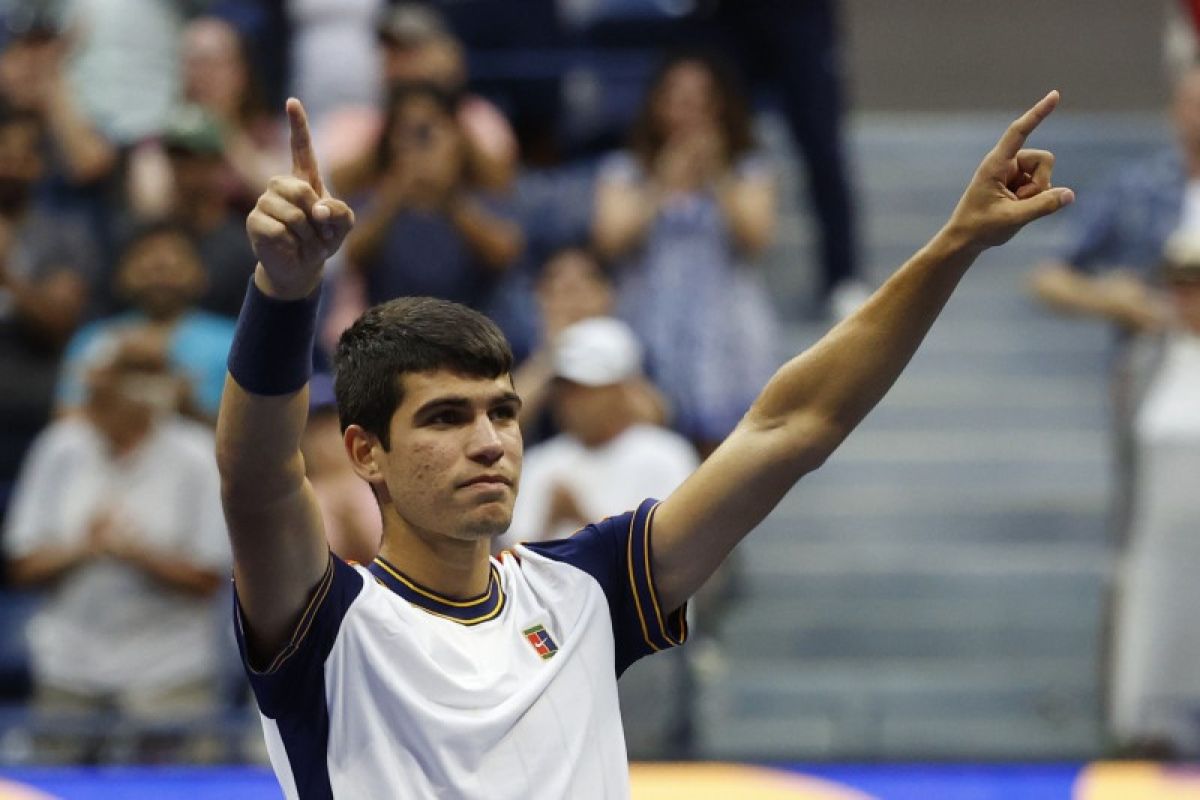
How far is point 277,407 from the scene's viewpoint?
8.69 ft

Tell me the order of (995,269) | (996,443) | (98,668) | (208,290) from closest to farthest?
1. (98,668)
2. (208,290)
3. (996,443)
4. (995,269)

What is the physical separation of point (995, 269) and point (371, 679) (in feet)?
20.8

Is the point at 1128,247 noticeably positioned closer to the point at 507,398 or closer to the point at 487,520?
the point at 507,398

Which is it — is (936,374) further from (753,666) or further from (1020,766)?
(1020,766)

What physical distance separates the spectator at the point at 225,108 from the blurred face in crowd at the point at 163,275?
2.58ft

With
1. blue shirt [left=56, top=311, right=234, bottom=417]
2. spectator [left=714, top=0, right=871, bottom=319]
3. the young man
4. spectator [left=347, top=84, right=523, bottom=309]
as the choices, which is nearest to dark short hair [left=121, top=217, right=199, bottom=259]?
blue shirt [left=56, top=311, right=234, bottom=417]

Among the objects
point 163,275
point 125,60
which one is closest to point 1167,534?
point 163,275

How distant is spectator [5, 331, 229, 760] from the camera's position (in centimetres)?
640

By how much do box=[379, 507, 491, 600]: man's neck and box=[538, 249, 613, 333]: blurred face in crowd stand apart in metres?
3.93

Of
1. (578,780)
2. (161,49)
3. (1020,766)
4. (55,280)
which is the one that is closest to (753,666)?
(1020,766)

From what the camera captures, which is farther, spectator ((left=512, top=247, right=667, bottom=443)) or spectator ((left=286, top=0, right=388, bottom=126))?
spectator ((left=286, top=0, right=388, bottom=126))

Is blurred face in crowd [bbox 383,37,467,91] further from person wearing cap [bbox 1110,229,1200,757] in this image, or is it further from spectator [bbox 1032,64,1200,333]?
person wearing cap [bbox 1110,229,1200,757]

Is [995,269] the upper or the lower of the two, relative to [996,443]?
upper

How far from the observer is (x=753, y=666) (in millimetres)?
7180
